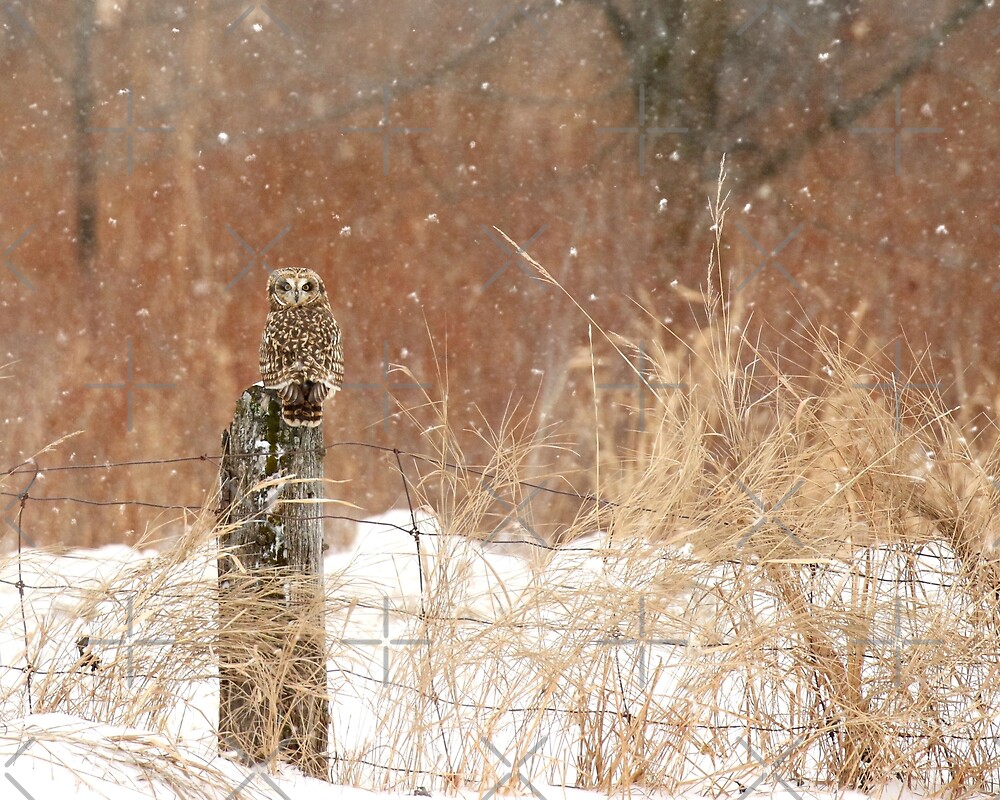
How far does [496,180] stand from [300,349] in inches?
124

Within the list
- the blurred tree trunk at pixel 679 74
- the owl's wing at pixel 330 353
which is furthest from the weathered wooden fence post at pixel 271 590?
the blurred tree trunk at pixel 679 74

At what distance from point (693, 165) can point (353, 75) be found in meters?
1.86

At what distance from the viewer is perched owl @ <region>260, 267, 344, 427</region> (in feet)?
7.89

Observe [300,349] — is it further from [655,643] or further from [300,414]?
[655,643]

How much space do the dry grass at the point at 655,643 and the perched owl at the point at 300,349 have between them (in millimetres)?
315

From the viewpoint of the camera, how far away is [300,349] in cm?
246

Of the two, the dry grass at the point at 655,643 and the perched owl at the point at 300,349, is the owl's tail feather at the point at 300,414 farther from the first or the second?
the dry grass at the point at 655,643

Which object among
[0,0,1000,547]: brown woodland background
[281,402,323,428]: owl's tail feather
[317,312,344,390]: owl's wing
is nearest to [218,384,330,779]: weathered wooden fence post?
[281,402,323,428]: owl's tail feather

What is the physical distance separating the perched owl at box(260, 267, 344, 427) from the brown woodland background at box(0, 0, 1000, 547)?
2.62 m

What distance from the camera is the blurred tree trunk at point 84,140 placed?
5.55 m

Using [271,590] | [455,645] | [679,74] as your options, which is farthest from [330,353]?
[679,74]

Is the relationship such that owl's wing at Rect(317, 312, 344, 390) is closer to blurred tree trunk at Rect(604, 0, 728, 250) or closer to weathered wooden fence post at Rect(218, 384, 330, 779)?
weathered wooden fence post at Rect(218, 384, 330, 779)

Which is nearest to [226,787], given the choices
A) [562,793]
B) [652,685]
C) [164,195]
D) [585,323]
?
[562,793]

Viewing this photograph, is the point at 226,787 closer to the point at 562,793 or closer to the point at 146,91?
the point at 562,793
